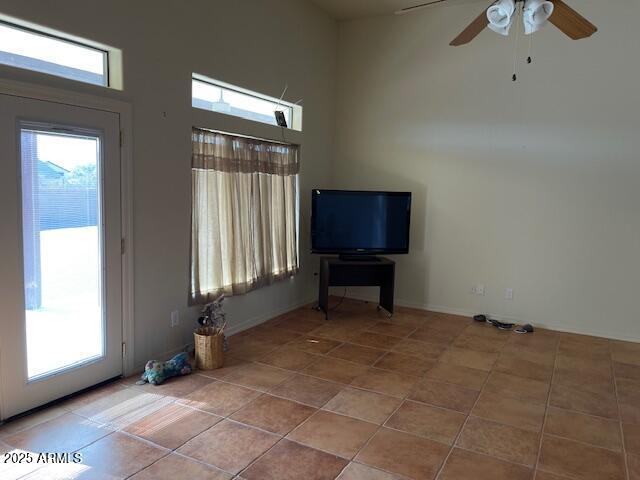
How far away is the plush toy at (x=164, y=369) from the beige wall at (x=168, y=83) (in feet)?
0.63

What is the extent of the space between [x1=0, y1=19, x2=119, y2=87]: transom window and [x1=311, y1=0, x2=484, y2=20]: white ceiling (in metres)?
2.86

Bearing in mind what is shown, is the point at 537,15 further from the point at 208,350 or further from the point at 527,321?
the point at 527,321

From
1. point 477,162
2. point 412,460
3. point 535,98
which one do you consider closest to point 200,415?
point 412,460

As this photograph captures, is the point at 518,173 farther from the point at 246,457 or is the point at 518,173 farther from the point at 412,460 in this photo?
the point at 246,457

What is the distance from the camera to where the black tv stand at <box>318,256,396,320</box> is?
16.6 ft

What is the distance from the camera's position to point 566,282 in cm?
482

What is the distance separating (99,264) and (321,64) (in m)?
3.52

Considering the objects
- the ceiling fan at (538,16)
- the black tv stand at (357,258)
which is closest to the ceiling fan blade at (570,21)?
the ceiling fan at (538,16)

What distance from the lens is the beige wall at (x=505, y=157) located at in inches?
179

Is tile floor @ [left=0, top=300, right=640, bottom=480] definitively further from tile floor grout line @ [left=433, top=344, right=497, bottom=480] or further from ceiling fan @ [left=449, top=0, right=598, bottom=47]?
ceiling fan @ [left=449, top=0, right=598, bottom=47]

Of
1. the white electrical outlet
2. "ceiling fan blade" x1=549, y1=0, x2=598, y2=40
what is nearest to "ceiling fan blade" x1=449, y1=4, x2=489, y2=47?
"ceiling fan blade" x1=549, y1=0, x2=598, y2=40

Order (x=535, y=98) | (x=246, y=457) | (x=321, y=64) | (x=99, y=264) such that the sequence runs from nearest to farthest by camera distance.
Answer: (x=246, y=457) < (x=99, y=264) < (x=535, y=98) < (x=321, y=64)

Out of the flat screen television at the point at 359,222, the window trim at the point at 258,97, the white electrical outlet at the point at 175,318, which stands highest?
the window trim at the point at 258,97

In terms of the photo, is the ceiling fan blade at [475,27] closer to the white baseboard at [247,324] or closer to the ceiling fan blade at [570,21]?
the ceiling fan blade at [570,21]
